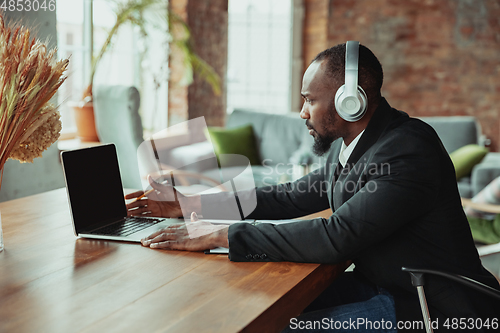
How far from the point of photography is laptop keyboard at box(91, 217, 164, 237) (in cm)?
139

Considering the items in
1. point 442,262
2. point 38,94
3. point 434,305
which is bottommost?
point 434,305

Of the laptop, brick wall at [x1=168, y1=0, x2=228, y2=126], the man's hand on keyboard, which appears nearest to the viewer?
the laptop

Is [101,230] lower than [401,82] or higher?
lower

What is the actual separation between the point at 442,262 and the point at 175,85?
4157 mm

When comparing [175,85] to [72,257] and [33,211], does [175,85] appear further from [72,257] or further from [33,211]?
[72,257]

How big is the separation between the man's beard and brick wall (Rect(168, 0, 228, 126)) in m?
3.67

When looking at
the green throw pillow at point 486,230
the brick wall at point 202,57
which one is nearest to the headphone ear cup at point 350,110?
the green throw pillow at point 486,230

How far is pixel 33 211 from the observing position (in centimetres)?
163

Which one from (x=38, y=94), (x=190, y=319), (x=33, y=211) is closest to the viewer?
(x=190, y=319)

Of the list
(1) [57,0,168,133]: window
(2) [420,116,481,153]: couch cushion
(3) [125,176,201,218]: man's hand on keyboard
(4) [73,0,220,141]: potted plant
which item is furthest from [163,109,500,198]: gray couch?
(3) [125,176,201,218]: man's hand on keyboard

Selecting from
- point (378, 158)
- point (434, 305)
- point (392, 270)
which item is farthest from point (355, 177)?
point (434, 305)

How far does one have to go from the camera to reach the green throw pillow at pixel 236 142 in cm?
429

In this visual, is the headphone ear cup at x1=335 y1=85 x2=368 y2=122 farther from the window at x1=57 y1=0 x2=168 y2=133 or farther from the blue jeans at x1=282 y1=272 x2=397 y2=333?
the window at x1=57 y1=0 x2=168 y2=133

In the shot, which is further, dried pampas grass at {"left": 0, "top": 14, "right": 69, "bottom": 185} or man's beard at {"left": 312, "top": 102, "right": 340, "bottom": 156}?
man's beard at {"left": 312, "top": 102, "right": 340, "bottom": 156}
